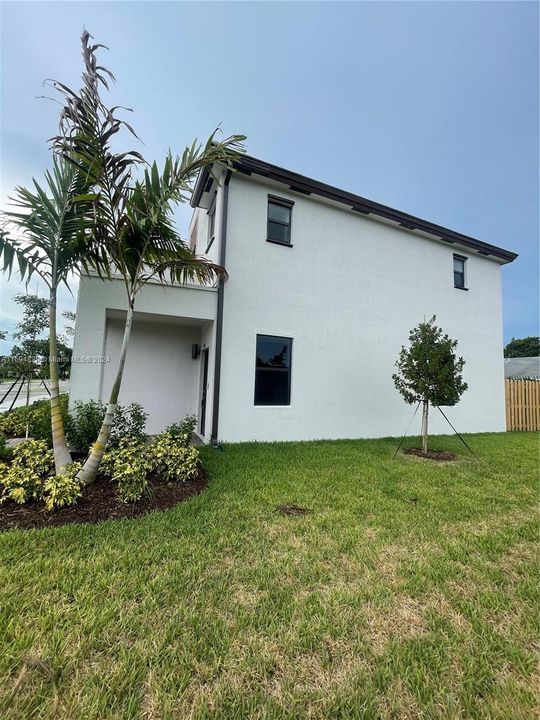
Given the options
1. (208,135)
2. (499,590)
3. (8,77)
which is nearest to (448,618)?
(499,590)

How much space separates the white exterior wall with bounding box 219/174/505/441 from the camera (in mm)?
7465

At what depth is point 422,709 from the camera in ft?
5.10

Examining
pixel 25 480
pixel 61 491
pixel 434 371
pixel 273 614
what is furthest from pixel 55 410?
pixel 434 371

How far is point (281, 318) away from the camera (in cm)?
789

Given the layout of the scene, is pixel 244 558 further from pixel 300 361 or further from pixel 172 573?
pixel 300 361

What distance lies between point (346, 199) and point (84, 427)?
834 cm

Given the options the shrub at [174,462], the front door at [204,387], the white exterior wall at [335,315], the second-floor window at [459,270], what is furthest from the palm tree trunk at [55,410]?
the second-floor window at [459,270]

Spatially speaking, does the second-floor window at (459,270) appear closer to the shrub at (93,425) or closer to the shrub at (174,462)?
the shrub at (174,462)

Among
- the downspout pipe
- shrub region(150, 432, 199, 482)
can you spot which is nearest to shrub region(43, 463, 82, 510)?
shrub region(150, 432, 199, 482)

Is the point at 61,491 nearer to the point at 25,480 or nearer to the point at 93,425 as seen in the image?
the point at 25,480

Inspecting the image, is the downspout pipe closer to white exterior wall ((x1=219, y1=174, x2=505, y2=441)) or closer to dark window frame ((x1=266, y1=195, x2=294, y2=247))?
white exterior wall ((x1=219, y1=174, x2=505, y2=441))

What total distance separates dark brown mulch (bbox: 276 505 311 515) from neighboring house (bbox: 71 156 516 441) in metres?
3.31

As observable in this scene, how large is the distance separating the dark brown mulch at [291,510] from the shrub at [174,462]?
1494mm

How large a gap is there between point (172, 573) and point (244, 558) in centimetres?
63
